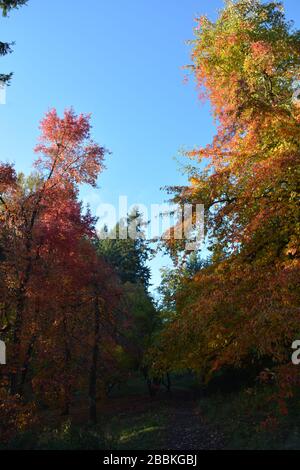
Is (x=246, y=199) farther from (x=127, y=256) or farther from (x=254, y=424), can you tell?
(x=127, y=256)

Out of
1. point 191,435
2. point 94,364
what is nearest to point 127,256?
point 94,364

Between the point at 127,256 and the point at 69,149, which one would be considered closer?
the point at 69,149

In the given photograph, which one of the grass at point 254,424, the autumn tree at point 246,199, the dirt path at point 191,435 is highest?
the autumn tree at point 246,199

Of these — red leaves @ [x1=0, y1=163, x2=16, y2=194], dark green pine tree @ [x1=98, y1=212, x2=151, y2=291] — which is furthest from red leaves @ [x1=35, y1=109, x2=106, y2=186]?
dark green pine tree @ [x1=98, y1=212, x2=151, y2=291]

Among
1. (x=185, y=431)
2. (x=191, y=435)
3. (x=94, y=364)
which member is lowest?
(x=185, y=431)

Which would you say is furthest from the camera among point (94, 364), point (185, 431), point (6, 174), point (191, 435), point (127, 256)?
point (127, 256)

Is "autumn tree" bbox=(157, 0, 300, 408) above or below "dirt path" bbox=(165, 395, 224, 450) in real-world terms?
above

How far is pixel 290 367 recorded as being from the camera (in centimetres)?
711

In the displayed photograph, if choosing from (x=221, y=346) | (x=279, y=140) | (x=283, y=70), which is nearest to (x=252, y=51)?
(x=283, y=70)

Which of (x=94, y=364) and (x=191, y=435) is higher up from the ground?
(x=94, y=364)

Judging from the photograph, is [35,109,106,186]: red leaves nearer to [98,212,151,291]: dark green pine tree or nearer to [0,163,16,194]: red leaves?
[0,163,16,194]: red leaves

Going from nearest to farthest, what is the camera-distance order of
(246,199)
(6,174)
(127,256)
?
(246,199) < (6,174) < (127,256)

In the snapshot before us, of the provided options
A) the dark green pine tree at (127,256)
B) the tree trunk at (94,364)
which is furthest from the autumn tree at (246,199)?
the dark green pine tree at (127,256)

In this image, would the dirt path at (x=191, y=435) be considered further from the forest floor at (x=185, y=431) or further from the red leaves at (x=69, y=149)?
the red leaves at (x=69, y=149)
